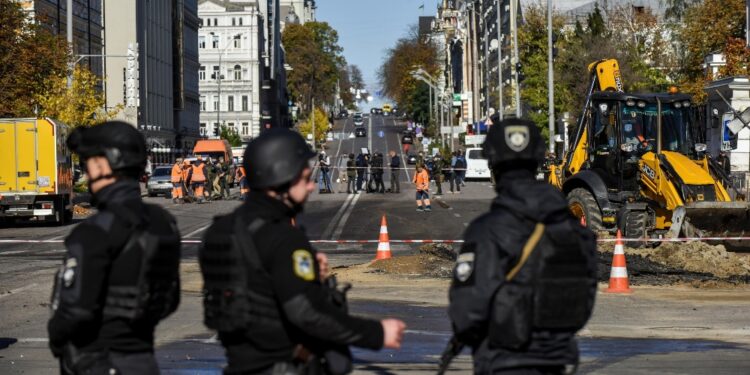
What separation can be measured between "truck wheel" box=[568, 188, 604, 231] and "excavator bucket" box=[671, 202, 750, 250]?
7.14 ft

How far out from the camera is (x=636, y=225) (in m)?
24.2

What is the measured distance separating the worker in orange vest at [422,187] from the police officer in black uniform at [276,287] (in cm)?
3499

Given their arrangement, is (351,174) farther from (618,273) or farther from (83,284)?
(83,284)

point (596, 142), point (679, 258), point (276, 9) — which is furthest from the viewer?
point (276, 9)

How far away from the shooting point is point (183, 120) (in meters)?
122

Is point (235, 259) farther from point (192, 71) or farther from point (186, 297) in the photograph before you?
point (192, 71)

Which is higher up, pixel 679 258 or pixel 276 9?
pixel 276 9

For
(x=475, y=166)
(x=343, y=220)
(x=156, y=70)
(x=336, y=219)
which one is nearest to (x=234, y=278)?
(x=343, y=220)

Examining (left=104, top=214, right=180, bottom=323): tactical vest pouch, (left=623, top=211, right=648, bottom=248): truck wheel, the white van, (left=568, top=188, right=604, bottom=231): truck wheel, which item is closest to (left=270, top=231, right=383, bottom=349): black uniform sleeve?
(left=104, top=214, right=180, bottom=323): tactical vest pouch

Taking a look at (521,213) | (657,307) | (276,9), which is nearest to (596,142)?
(657,307)

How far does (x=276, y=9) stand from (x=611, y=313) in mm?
176407

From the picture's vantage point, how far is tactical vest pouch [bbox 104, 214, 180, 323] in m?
5.72

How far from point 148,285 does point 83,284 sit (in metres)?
0.28

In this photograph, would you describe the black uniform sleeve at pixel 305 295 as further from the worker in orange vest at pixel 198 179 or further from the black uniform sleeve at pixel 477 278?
the worker in orange vest at pixel 198 179
